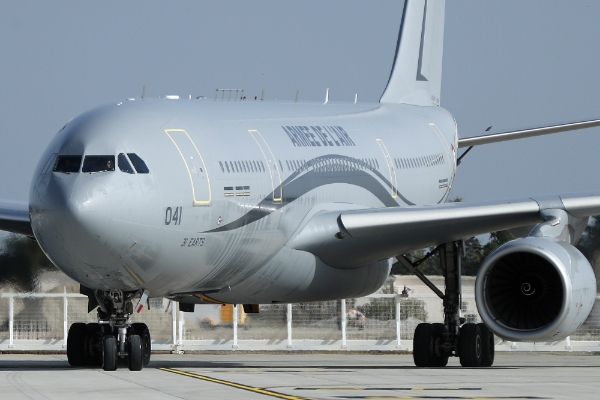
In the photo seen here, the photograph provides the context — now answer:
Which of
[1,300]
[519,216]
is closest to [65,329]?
[1,300]

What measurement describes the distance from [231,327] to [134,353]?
1203 centimetres

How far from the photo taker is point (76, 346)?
21.5m

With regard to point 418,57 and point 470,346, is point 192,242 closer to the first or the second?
point 470,346

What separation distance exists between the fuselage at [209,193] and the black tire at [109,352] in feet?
2.36

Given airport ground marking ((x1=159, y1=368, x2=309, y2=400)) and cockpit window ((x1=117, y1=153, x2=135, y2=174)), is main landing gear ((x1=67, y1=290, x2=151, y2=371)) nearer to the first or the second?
airport ground marking ((x1=159, y1=368, x2=309, y2=400))

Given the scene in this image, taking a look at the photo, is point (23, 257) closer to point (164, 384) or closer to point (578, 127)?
point (578, 127)

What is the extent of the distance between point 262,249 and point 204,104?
2.42m

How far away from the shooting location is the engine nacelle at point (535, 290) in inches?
736

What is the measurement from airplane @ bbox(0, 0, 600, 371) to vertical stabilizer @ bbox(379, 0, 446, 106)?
5.09 m

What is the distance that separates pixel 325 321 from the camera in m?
31.4

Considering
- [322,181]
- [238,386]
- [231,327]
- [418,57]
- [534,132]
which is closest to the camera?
[238,386]

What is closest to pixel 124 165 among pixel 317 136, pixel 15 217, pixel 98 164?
pixel 98 164

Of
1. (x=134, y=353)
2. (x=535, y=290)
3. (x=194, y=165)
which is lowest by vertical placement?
(x=134, y=353)

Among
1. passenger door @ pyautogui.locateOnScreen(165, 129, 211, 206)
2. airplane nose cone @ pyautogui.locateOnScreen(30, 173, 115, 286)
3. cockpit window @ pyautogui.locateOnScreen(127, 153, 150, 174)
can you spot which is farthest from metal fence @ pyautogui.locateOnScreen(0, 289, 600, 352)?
airplane nose cone @ pyautogui.locateOnScreen(30, 173, 115, 286)
